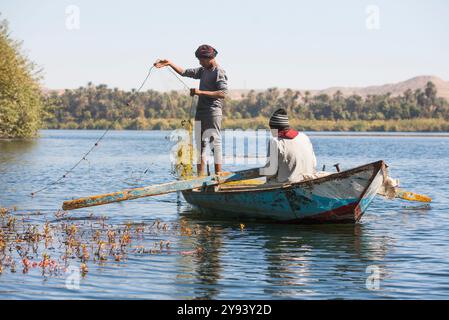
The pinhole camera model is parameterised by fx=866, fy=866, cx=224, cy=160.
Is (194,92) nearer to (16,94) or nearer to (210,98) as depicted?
(210,98)

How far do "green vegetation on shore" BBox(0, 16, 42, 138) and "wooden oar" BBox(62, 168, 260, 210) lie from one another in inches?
1392

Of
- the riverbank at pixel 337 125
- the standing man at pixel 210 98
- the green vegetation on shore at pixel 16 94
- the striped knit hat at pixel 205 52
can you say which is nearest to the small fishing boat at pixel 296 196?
the standing man at pixel 210 98

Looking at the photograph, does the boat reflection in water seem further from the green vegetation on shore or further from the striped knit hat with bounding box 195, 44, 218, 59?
the green vegetation on shore

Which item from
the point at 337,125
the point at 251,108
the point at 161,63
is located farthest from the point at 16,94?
the point at 251,108

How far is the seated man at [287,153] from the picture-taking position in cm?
1495

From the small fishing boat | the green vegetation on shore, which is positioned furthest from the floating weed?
the green vegetation on shore

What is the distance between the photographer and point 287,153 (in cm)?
1501

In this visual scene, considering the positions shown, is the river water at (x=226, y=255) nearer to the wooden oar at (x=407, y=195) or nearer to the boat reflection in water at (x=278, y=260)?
the boat reflection in water at (x=278, y=260)

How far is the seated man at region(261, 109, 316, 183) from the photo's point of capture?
1495 cm

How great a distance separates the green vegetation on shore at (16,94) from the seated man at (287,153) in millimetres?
37152

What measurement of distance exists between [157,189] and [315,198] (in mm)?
3054

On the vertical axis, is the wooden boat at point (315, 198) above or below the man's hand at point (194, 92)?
below
